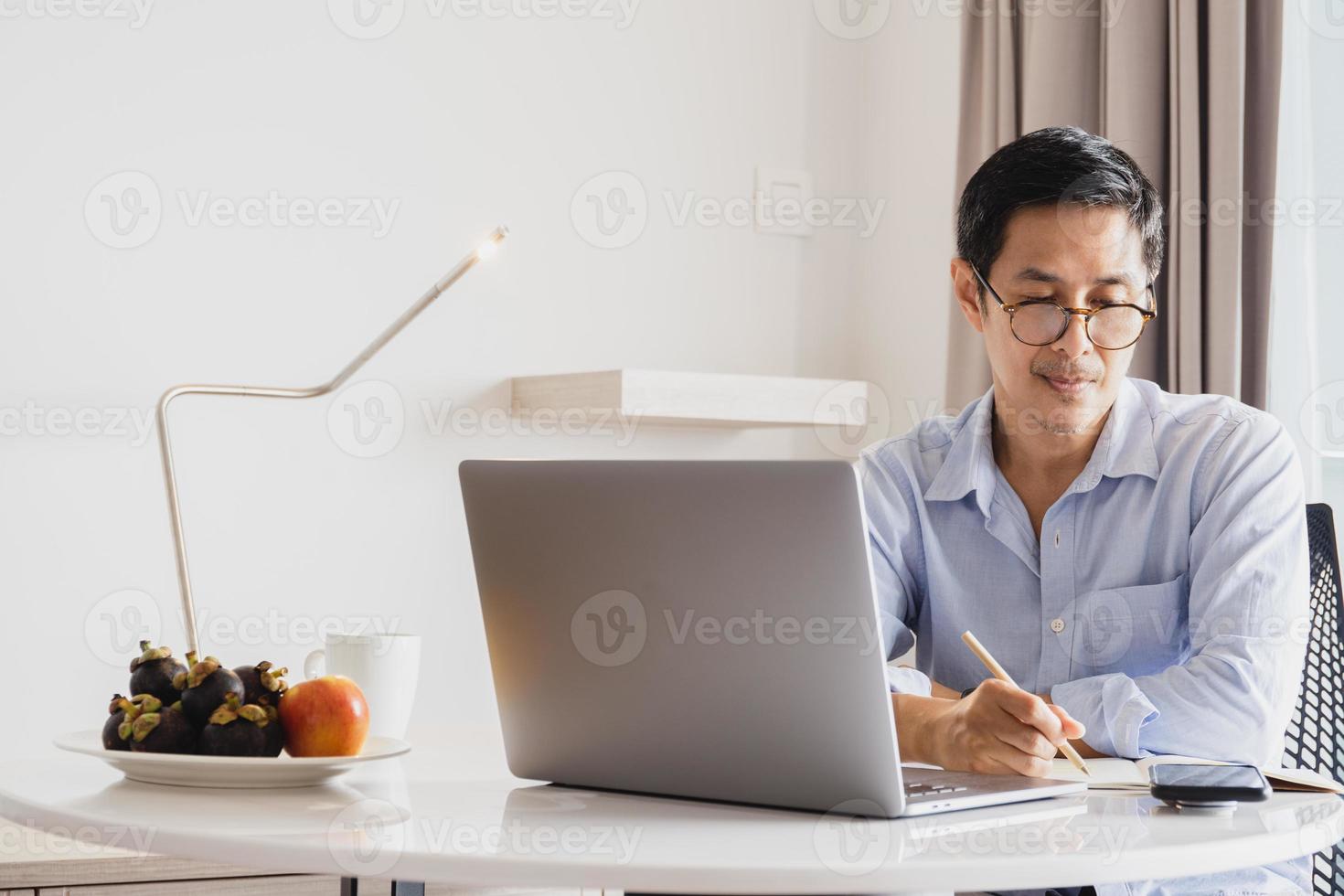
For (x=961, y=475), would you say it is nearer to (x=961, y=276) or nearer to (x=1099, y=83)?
(x=961, y=276)

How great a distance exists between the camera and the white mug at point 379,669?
147cm

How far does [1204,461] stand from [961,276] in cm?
37

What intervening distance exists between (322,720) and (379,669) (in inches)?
16.0

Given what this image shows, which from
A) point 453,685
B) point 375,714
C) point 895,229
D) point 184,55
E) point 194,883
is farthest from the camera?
point 895,229

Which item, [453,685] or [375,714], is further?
[453,685]

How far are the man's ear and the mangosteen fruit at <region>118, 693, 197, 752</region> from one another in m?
1.02

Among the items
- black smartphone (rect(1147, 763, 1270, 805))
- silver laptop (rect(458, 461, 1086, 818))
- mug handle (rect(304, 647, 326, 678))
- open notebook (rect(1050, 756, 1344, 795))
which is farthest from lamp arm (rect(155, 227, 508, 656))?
black smartphone (rect(1147, 763, 1270, 805))

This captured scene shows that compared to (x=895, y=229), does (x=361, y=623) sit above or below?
below

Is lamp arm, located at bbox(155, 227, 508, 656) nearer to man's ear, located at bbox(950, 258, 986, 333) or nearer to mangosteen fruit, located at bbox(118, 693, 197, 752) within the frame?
man's ear, located at bbox(950, 258, 986, 333)

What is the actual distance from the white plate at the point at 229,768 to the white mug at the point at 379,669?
1.26ft

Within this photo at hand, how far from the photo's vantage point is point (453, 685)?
7.98 feet

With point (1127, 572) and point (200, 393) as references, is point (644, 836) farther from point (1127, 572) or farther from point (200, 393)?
point (200, 393)

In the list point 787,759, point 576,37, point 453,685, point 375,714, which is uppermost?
point 576,37

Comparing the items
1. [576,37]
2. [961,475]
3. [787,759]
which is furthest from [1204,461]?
[576,37]
